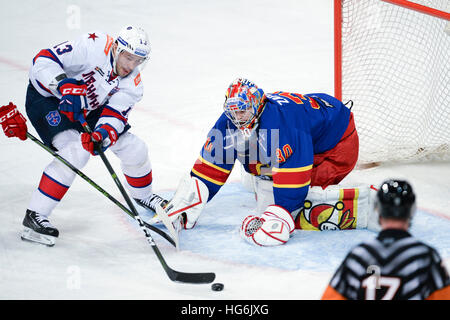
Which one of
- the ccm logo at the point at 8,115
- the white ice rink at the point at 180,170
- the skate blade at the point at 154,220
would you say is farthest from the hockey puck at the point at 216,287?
the ccm logo at the point at 8,115

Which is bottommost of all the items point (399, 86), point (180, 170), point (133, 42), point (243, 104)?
point (180, 170)

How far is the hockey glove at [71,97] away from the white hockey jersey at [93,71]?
5.8 inches

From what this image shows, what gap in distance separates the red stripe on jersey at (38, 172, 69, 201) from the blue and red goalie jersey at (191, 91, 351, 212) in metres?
0.65

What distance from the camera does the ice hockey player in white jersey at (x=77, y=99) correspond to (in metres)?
2.93

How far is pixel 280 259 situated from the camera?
9.43 ft

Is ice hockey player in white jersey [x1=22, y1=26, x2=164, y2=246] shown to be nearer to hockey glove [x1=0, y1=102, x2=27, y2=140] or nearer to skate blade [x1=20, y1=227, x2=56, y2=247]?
skate blade [x1=20, y1=227, x2=56, y2=247]

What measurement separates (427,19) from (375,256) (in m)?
2.97

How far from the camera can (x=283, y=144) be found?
293cm

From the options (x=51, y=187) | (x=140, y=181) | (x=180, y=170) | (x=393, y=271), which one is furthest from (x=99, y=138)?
(x=393, y=271)

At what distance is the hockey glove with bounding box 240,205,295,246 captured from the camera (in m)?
2.96

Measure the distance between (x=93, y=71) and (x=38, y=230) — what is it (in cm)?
77

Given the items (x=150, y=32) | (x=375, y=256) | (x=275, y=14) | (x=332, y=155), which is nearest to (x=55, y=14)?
(x=150, y=32)

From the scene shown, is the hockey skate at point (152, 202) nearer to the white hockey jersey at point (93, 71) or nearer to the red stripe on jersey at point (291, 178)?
the white hockey jersey at point (93, 71)

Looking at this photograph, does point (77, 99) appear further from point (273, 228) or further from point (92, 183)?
point (273, 228)
